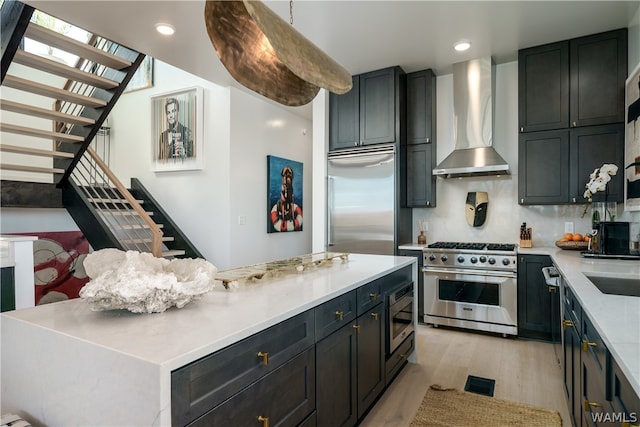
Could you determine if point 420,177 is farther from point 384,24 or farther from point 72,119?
point 72,119

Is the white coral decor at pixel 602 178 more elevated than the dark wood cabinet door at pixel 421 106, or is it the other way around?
the dark wood cabinet door at pixel 421 106

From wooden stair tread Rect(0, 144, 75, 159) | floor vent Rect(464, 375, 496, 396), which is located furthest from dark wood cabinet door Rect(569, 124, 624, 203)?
wooden stair tread Rect(0, 144, 75, 159)

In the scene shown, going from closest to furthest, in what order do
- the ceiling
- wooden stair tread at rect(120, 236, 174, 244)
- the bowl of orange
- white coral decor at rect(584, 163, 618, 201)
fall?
the ceiling, white coral decor at rect(584, 163, 618, 201), the bowl of orange, wooden stair tread at rect(120, 236, 174, 244)

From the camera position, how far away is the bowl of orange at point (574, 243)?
10.3 feet

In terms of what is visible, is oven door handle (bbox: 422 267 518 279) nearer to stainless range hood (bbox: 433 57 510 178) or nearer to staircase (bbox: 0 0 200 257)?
stainless range hood (bbox: 433 57 510 178)

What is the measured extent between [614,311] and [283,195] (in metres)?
4.41

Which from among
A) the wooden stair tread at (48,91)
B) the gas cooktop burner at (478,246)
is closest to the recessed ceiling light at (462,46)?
the gas cooktop burner at (478,246)

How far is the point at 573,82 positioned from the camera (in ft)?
11.1

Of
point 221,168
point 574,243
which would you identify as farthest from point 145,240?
point 574,243

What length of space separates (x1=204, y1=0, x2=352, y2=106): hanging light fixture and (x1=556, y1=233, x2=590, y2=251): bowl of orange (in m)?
2.72

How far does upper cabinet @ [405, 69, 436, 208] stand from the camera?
13.4ft

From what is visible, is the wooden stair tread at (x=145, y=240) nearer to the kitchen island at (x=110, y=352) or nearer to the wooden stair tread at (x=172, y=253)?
the wooden stair tread at (x=172, y=253)

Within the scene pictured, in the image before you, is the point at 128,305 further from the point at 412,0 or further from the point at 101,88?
the point at 101,88

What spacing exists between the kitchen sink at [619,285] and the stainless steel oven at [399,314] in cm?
110
